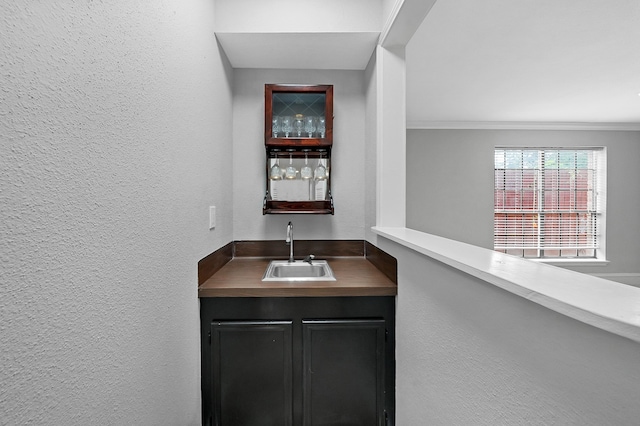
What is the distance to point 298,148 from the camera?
2146mm

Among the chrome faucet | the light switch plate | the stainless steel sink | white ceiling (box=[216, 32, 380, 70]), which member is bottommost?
the stainless steel sink

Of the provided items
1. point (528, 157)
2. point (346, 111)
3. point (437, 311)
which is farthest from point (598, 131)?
point (437, 311)

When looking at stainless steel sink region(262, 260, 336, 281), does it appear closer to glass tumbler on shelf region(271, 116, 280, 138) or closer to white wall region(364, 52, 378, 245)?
white wall region(364, 52, 378, 245)

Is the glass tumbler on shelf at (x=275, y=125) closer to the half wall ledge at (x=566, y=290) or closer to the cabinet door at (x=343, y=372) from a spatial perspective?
the cabinet door at (x=343, y=372)

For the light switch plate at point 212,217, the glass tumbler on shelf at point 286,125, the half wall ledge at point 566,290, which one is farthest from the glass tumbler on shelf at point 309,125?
the half wall ledge at point 566,290

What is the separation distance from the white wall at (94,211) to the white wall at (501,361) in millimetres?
1004

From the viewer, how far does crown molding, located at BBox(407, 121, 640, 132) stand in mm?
4762

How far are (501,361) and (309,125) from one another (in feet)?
5.87

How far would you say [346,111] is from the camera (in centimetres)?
226

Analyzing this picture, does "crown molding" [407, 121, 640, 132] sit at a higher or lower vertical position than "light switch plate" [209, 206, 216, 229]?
higher

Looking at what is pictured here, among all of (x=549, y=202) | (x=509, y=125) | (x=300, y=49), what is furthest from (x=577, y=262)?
(x=300, y=49)

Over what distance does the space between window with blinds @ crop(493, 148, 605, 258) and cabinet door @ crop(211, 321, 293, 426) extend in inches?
187

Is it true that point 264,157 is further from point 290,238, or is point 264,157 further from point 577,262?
point 577,262

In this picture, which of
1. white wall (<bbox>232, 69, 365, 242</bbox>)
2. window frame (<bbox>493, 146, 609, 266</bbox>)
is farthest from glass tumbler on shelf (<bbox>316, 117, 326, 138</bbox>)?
window frame (<bbox>493, 146, 609, 266</bbox>)
